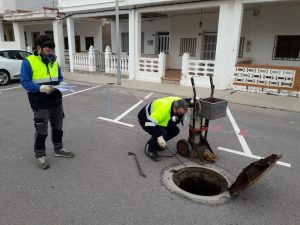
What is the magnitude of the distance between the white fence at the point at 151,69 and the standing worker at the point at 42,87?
808 centimetres

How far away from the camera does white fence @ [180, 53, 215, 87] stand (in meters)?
10.4

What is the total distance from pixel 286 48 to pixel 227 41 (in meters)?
3.36

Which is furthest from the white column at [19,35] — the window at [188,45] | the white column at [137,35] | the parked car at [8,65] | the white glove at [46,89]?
the white glove at [46,89]

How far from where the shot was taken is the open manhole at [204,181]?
10.3 feet

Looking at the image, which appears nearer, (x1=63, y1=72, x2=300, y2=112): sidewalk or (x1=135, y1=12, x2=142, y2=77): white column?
(x1=63, y1=72, x2=300, y2=112): sidewalk

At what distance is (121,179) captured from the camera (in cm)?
355

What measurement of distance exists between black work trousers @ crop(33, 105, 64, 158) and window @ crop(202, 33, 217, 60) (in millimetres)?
10576

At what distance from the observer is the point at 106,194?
320 centimetres

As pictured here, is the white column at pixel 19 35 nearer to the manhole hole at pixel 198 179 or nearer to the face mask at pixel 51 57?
the face mask at pixel 51 57

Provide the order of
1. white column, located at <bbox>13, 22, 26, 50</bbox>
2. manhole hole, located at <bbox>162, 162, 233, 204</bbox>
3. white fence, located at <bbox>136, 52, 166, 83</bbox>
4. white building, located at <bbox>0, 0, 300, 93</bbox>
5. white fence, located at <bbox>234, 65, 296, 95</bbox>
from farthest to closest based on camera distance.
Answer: white column, located at <bbox>13, 22, 26, 50</bbox> → white fence, located at <bbox>136, 52, 166, 83</bbox> → white building, located at <bbox>0, 0, 300, 93</bbox> → white fence, located at <bbox>234, 65, 296, 95</bbox> → manhole hole, located at <bbox>162, 162, 233, 204</bbox>

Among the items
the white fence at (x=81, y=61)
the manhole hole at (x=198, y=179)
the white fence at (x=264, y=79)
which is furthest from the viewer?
the white fence at (x=81, y=61)

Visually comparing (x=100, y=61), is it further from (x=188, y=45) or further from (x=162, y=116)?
(x=162, y=116)

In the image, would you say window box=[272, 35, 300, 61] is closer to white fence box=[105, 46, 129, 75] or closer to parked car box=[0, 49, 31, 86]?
white fence box=[105, 46, 129, 75]

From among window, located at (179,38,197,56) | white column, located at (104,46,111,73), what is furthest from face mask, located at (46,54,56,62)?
window, located at (179,38,197,56)
